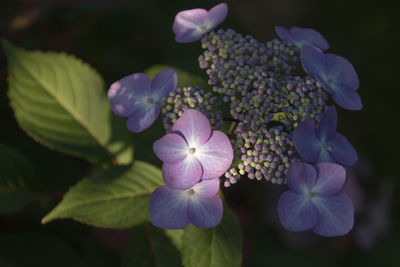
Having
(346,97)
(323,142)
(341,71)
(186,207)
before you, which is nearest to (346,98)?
(346,97)

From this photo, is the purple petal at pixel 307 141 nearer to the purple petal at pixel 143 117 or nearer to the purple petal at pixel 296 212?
the purple petal at pixel 296 212

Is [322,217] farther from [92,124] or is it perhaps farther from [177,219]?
[92,124]

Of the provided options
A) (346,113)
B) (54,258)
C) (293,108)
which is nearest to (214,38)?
(293,108)

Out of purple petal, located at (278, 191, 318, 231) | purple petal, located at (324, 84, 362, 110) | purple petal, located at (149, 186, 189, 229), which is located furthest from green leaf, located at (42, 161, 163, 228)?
purple petal, located at (324, 84, 362, 110)

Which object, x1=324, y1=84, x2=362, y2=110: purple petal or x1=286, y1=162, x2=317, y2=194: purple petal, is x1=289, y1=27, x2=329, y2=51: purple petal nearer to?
x1=324, y1=84, x2=362, y2=110: purple petal

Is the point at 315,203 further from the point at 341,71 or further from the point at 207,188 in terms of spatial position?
the point at 341,71
